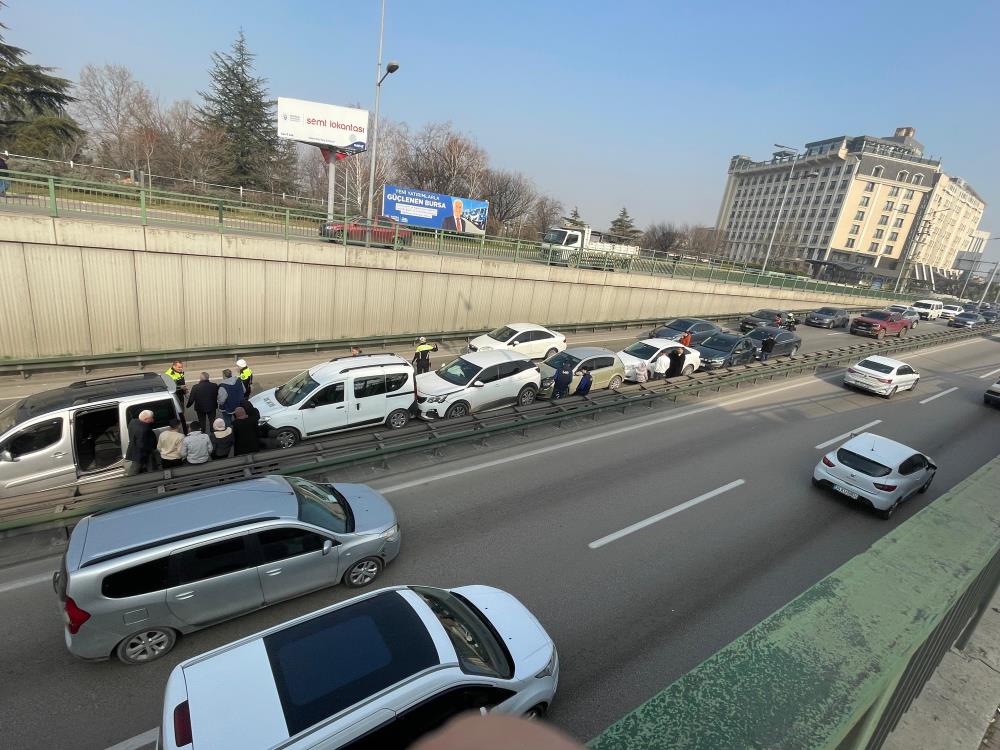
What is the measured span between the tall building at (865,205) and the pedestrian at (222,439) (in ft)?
351

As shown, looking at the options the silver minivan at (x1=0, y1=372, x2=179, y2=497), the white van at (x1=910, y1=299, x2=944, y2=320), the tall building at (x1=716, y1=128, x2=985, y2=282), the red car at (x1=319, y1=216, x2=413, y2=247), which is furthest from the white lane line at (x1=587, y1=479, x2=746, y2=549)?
the tall building at (x1=716, y1=128, x2=985, y2=282)

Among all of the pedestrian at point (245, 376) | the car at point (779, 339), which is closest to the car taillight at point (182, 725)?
the pedestrian at point (245, 376)

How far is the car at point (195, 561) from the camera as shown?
5250 mm

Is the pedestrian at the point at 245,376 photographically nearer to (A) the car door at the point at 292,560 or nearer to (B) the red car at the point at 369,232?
(A) the car door at the point at 292,560

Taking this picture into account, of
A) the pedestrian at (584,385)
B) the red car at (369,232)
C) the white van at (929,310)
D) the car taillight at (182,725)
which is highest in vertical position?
the red car at (369,232)

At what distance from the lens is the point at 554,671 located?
510 centimetres

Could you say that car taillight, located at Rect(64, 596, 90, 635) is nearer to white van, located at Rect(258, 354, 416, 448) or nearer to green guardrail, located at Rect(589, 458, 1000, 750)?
white van, located at Rect(258, 354, 416, 448)

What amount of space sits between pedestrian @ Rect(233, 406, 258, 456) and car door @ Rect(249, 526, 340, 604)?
4078 mm

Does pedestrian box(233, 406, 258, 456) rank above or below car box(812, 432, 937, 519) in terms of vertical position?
below

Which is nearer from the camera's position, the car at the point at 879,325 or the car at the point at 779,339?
the car at the point at 779,339

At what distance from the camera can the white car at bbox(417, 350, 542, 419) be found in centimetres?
1275

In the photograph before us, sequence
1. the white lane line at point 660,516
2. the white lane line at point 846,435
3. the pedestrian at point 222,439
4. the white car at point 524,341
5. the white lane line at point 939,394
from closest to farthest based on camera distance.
→ the white lane line at point 660,516
the pedestrian at point 222,439
the white lane line at point 846,435
the white car at point 524,341
the white lane line at point 939,394

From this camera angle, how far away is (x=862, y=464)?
10430 mm

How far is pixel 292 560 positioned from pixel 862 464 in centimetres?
1096
